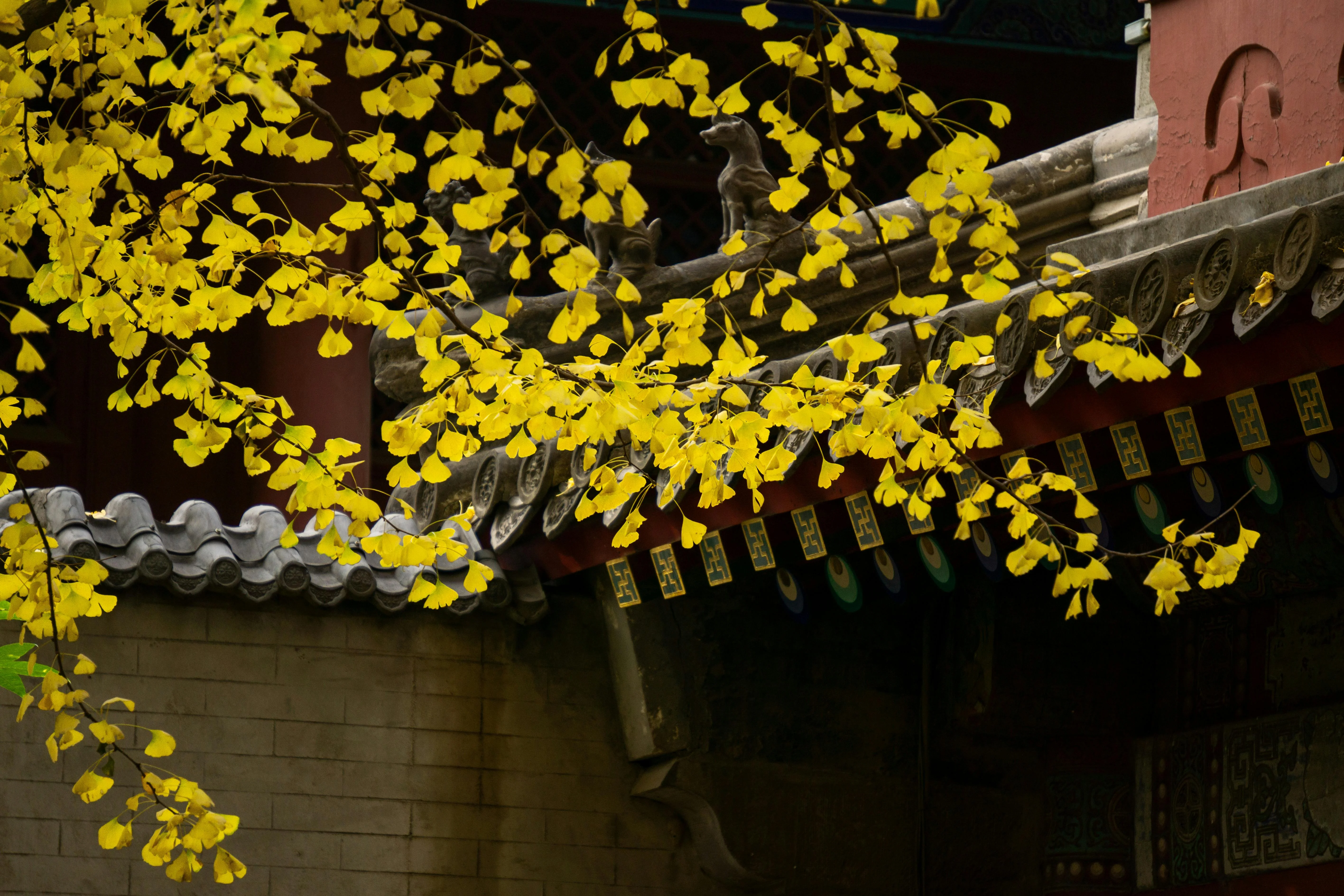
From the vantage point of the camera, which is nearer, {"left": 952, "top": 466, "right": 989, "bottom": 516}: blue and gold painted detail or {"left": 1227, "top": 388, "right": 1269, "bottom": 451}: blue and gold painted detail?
{"left": 1227, "top": 388, "right": 1269, "bottom": 451}: blue and gold painted detail

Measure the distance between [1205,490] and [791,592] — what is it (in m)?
1.42

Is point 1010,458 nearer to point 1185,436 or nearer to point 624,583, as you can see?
point 1185,436

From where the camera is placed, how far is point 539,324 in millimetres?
5801

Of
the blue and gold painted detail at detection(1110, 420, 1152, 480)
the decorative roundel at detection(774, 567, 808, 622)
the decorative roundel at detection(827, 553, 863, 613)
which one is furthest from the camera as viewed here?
the decorative roundel at detection(774, 567, 808, 622)

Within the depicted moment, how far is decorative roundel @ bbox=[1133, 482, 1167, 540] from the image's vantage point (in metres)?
4.71

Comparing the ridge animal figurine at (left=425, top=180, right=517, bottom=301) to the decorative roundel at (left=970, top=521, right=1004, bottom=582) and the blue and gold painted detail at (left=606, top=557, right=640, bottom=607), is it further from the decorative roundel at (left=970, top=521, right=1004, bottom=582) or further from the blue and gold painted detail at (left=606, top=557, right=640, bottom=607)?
the decorative roundel at (left=970, top=521, right=1004, bottom=582)

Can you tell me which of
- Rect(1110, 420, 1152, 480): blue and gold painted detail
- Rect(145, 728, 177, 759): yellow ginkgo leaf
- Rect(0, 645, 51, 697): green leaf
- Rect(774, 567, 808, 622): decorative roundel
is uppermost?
Rect(1110, 420, 1152, 480): blue and gold painted detail

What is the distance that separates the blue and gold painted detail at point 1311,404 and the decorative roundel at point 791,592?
1.86 m

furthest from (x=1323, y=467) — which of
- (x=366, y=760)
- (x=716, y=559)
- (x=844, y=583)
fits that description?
(x=366, y=760)

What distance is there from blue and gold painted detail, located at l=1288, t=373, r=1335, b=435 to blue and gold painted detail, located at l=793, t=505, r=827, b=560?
1443 millimetres

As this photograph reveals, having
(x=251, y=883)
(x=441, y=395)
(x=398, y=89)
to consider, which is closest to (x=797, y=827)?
(x=251, y=883)

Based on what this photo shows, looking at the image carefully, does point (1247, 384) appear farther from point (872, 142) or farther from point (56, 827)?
point (872, 142)

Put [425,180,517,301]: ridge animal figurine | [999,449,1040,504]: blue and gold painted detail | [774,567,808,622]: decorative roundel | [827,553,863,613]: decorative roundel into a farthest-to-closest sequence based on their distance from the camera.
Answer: [425,180,517,301]: ridge animal figurine, [774,567,808,622]: decorative roundel, [827,553,863,613]: decorative roundel, [999,449,1040,504]: blue and gold painted detail

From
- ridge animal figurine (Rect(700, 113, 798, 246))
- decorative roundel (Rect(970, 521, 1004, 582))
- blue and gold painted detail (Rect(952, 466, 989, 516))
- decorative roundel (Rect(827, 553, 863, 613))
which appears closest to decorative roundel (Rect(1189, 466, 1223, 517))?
blue and gold painted detail (Rect(952, 466, 989, 516))
